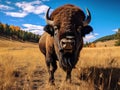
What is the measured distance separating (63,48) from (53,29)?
1.70 metres

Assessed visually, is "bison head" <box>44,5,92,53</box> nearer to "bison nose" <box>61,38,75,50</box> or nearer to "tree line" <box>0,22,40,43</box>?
"bison nose" <box>61,38,75,50</box>

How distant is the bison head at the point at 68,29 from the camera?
724 centimetres

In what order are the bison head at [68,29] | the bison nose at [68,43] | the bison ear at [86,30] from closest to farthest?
the bison nose at [68,43]
the bison head at [68,29]
the bison ear at [86,30]

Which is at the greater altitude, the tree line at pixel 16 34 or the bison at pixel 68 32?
the tree line at pixel 16 34

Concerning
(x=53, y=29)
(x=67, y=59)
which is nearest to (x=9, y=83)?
(x=67, y=59)

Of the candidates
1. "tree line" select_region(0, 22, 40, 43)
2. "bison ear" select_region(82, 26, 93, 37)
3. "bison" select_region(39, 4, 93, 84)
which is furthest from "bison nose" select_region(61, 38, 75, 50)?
"tree line" select_region(0, 22, 40, 43)

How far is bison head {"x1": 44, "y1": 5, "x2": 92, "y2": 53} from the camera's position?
724cm

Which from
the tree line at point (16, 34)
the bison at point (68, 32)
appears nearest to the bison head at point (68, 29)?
the bison at point (68, 32)

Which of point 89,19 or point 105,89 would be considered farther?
point 89,19

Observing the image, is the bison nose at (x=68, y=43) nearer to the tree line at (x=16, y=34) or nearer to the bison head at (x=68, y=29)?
the bison head at (x=68, y=29)

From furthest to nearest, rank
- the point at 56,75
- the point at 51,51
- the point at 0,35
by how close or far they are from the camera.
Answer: the point at 0,35 → the point at 56,75 → the point at 51,51

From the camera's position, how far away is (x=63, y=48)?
24.1ft

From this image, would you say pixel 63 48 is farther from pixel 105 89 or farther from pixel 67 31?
pixel 105 89

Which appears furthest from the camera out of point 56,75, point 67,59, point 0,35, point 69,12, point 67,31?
point 0,35
